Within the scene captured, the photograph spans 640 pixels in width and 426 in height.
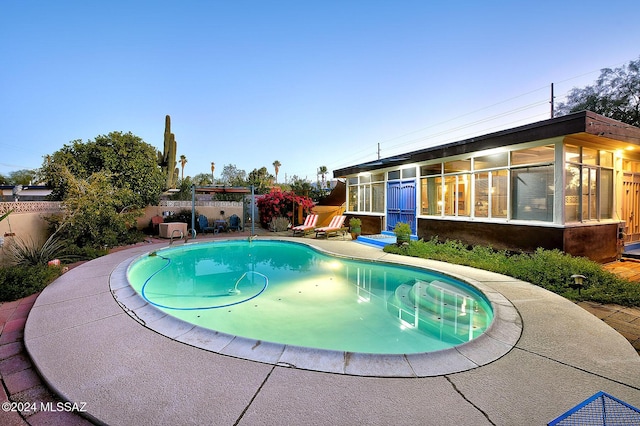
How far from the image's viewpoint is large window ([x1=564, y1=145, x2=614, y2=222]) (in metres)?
6.46

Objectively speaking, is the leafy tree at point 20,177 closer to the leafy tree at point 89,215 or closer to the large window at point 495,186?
the leafy tree at point 89,215

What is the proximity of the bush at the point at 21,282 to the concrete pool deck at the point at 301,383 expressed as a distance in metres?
1.79

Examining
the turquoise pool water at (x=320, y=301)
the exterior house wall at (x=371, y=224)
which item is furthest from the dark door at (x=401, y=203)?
the turquoise pool water at (x=320, y=301)

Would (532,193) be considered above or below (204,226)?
above

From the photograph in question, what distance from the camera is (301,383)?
2223 millimetres

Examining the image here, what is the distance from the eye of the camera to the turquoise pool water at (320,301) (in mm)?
3891

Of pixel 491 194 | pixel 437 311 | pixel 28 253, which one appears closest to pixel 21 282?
pixel 28 253

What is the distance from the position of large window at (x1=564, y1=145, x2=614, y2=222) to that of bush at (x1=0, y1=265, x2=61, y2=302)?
1066 cm

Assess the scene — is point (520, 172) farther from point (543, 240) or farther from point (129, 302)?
point (129, 302)

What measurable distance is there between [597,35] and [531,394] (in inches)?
599

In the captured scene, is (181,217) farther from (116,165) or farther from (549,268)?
(549,268)

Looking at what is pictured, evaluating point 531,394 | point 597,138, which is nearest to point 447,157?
point 597,138

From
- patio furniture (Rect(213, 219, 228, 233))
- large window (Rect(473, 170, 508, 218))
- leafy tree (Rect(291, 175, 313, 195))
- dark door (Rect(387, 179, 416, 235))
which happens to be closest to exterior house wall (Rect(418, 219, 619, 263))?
large window (Rect(473, 170, 508, 218))

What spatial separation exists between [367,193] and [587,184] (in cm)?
731
